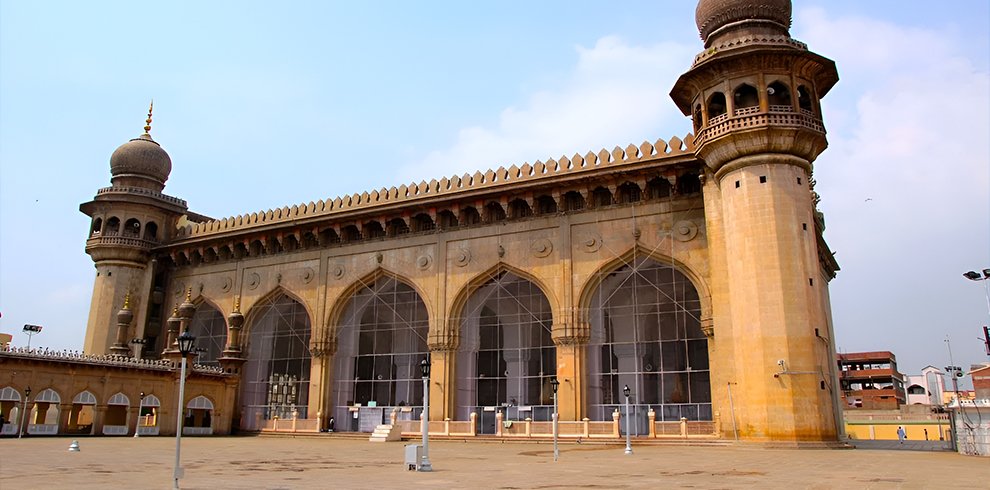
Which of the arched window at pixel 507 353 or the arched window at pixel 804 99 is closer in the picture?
the arched window at pixel 804 99

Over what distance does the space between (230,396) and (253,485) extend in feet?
67.1

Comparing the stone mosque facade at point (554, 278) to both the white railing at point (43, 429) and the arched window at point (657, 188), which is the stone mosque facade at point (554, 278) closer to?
the arched window at point (657, 188)

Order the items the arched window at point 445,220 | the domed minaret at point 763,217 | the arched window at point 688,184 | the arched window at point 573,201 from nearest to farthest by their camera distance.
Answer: the domed minaret at point 763,217, the arched window at point 688,184, the arched window at point 573,201, the arched window at point 445,220

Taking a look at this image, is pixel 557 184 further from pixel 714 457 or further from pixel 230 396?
pixel 230 396

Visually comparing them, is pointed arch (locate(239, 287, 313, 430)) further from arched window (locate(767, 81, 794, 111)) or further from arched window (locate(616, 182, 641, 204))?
arched window (locate(767, 81, 794, 111))

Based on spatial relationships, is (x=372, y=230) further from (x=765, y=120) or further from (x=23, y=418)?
(x=765, y=120)

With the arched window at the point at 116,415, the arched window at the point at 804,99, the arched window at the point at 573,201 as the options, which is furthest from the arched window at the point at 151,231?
the arched window at the point at 804,99

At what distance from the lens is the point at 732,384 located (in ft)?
62.2

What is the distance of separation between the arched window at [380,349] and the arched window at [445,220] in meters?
2.65

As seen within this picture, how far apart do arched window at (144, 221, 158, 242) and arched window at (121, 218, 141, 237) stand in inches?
10.9

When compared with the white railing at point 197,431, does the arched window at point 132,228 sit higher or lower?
higher

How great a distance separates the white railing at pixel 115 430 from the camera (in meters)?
23.1

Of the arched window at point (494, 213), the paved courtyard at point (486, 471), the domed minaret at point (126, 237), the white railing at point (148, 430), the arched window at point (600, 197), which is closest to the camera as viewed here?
the paved courtyard at point (486, 471)

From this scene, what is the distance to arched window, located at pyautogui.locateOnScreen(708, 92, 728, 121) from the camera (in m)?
20.4
